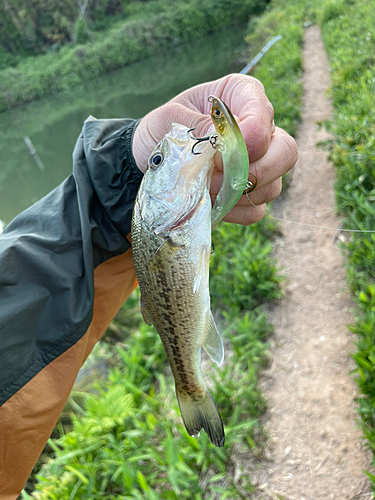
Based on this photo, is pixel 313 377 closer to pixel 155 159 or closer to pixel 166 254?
pixel 166 254

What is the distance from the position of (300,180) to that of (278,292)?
259 centimetres

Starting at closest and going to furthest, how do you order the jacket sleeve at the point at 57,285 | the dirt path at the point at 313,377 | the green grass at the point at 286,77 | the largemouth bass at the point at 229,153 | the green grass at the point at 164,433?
the largemouth bass at the point at 229,153 → the jacket sleeve at the point at 57,285 → the dirt path at the point at 313,377 → the green grass at the point at 164,433 → the green grass at the point at 286,77

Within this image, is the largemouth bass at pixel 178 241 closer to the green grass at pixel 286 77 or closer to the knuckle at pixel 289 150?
the knuckle at pixel 289 150

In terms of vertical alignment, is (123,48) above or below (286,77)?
above

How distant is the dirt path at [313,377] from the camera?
2326 mm

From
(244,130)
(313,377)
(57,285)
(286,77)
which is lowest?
(313,377)

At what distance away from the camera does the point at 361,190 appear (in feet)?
12.5

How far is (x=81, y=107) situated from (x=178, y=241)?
101 ft

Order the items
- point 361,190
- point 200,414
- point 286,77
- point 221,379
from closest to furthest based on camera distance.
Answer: point 200,414
point 221,379
point 361,190
point 286,77

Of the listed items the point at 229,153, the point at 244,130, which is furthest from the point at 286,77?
the point at 229,153

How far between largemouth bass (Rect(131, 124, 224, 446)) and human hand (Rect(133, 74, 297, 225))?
0.17m

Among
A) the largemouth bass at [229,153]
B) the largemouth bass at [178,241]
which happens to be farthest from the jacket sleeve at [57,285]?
the largemouth bass at [229,153]

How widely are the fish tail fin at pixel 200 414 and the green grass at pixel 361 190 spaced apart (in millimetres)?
1090

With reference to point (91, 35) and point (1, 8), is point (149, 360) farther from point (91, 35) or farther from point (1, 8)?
point (1, 8)
